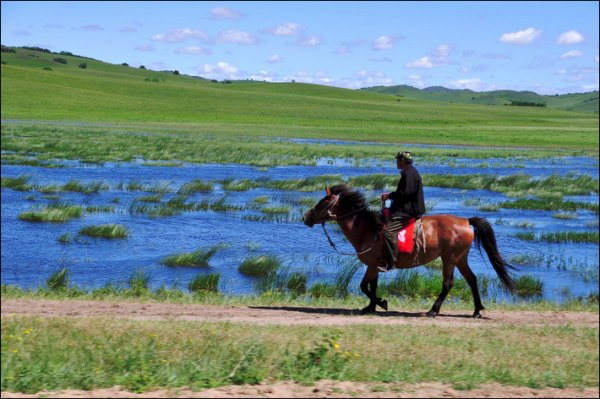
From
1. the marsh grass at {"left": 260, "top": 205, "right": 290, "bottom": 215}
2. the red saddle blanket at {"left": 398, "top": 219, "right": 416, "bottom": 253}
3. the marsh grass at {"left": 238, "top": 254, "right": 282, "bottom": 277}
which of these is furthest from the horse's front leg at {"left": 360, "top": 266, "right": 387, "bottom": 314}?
the marsh grass at {"left": 260, "top": 205, "right": 290, "bottom": 215}

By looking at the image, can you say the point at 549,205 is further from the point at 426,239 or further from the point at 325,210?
the point at 325,210

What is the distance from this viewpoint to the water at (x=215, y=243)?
19.6 m

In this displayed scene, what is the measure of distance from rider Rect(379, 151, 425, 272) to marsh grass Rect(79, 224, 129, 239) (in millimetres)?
12399

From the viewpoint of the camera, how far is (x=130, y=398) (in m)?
8.43

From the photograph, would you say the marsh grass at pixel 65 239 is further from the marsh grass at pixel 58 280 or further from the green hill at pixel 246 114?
the green hill at pixel 246 114

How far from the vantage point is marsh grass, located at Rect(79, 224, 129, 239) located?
2430 cm

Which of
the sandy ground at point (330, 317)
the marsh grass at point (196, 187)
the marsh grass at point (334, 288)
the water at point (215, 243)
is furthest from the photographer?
the marsh grass at point (196, 187)

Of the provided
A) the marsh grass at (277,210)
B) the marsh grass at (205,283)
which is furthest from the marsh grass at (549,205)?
the marsh grass at (205,283)

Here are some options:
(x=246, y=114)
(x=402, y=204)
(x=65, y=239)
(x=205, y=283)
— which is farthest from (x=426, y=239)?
(x=246, y=114)

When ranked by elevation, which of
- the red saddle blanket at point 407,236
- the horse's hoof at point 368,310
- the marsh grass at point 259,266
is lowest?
the marsh grass at point 259,266

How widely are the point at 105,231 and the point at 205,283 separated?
7296 mm

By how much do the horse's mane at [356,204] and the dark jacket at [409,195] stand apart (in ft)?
1.53

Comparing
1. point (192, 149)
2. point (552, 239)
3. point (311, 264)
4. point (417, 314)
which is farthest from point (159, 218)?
point (192, 149)

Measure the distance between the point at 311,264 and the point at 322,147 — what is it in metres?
45.8
